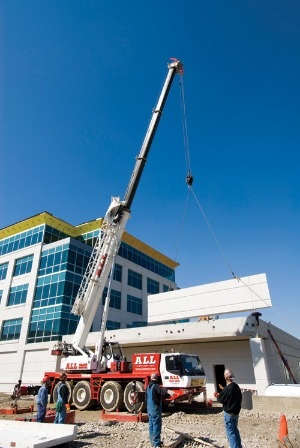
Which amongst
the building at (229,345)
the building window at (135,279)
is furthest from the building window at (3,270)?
the building at (229,345)

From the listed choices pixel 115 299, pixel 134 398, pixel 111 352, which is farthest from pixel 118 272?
pixel 134 398

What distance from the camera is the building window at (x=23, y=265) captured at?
3578 cm

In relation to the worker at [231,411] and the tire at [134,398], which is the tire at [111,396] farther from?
the worker at [231,411]

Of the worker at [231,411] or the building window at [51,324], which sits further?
the building window at [51,324]

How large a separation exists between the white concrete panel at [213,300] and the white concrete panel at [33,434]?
14307 millimetres

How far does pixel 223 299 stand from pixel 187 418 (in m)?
9.74

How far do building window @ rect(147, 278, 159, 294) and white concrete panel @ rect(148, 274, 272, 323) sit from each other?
19.1 metres

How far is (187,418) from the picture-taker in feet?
40.8

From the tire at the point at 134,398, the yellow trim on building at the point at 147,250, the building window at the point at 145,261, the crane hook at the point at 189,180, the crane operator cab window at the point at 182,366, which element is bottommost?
the tire at the point at 134,398

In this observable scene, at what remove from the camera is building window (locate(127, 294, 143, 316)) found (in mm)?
39184

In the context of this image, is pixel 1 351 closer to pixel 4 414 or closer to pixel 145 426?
pixel 4 414

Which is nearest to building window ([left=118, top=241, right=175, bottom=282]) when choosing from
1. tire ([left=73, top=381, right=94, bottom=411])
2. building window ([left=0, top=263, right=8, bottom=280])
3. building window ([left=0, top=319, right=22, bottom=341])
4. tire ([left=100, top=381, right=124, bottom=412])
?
building window ([left=0, top=263, right=8, bottom=280])

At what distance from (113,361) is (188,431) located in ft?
23.5

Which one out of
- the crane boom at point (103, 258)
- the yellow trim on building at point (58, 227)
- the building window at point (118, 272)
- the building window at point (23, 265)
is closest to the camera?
the crane boom at point (103, 258)
